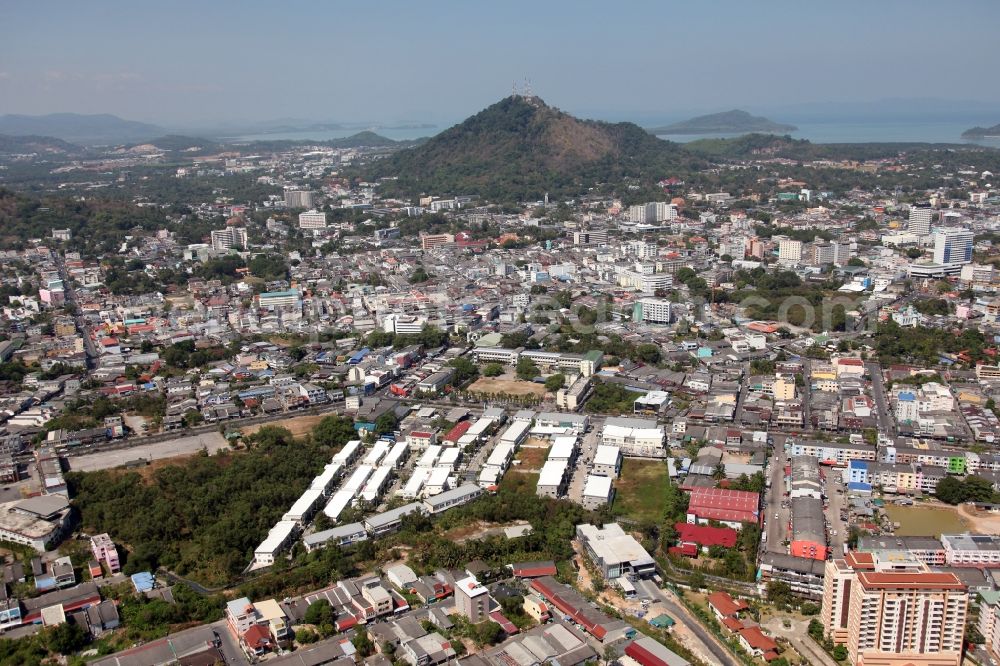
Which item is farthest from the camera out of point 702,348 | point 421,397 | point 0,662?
point 702,348

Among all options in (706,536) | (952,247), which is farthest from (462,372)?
(952,247)

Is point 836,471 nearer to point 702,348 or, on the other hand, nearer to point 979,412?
point 979,412

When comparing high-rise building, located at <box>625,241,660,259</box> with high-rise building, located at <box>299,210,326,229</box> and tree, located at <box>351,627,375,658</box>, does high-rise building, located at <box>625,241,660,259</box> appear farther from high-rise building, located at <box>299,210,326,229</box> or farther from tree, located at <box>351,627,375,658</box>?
tree, located at <box>351,627,375,658</box>

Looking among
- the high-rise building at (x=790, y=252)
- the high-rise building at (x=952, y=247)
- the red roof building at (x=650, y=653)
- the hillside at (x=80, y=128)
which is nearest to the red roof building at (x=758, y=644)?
the red roof building at (x=650, y=653)

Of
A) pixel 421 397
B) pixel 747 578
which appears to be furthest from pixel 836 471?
pixel 421 397

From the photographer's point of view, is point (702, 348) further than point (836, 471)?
Yes

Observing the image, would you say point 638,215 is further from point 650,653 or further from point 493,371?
point 650,653

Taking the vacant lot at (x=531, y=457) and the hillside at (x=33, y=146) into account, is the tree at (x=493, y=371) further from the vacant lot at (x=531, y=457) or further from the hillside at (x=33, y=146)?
the hillside at (x=33, y=146)
